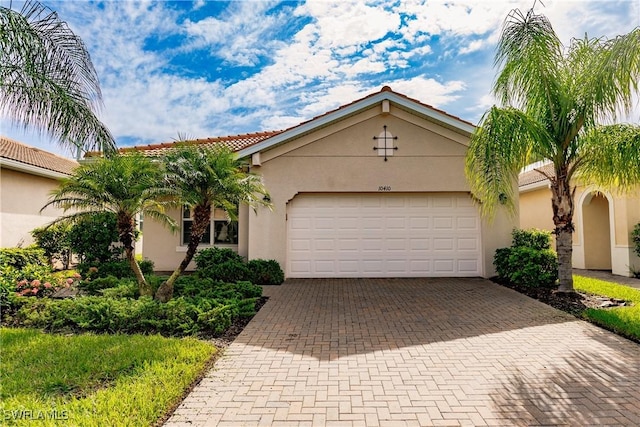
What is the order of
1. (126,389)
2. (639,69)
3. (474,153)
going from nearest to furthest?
(126,389) → (639,69) → (474,153)

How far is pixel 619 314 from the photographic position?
6.40 m

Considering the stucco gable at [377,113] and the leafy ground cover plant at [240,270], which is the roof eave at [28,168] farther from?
the stucco gable at [377,113]

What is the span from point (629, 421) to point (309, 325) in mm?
4370

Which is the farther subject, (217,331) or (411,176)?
(411,176)

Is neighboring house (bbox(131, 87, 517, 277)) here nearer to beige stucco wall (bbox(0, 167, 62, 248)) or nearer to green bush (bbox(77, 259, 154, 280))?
green bush (bbox(77, 259, 154, 280))

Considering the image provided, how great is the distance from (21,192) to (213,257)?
852cm

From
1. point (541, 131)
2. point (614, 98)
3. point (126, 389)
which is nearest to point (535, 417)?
point (126, 389)

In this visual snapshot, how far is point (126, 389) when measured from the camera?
3.76 m

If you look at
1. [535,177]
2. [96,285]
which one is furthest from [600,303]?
[96,285]

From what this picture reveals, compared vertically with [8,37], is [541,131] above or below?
below

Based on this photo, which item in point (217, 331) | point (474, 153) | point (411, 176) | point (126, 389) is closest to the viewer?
point (126, 389)

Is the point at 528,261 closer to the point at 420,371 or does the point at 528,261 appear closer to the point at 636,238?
the point at 636,238

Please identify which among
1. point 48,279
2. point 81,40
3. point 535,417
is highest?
point 81,40

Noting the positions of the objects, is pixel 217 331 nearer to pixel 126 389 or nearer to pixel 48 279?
pixel 126 389
